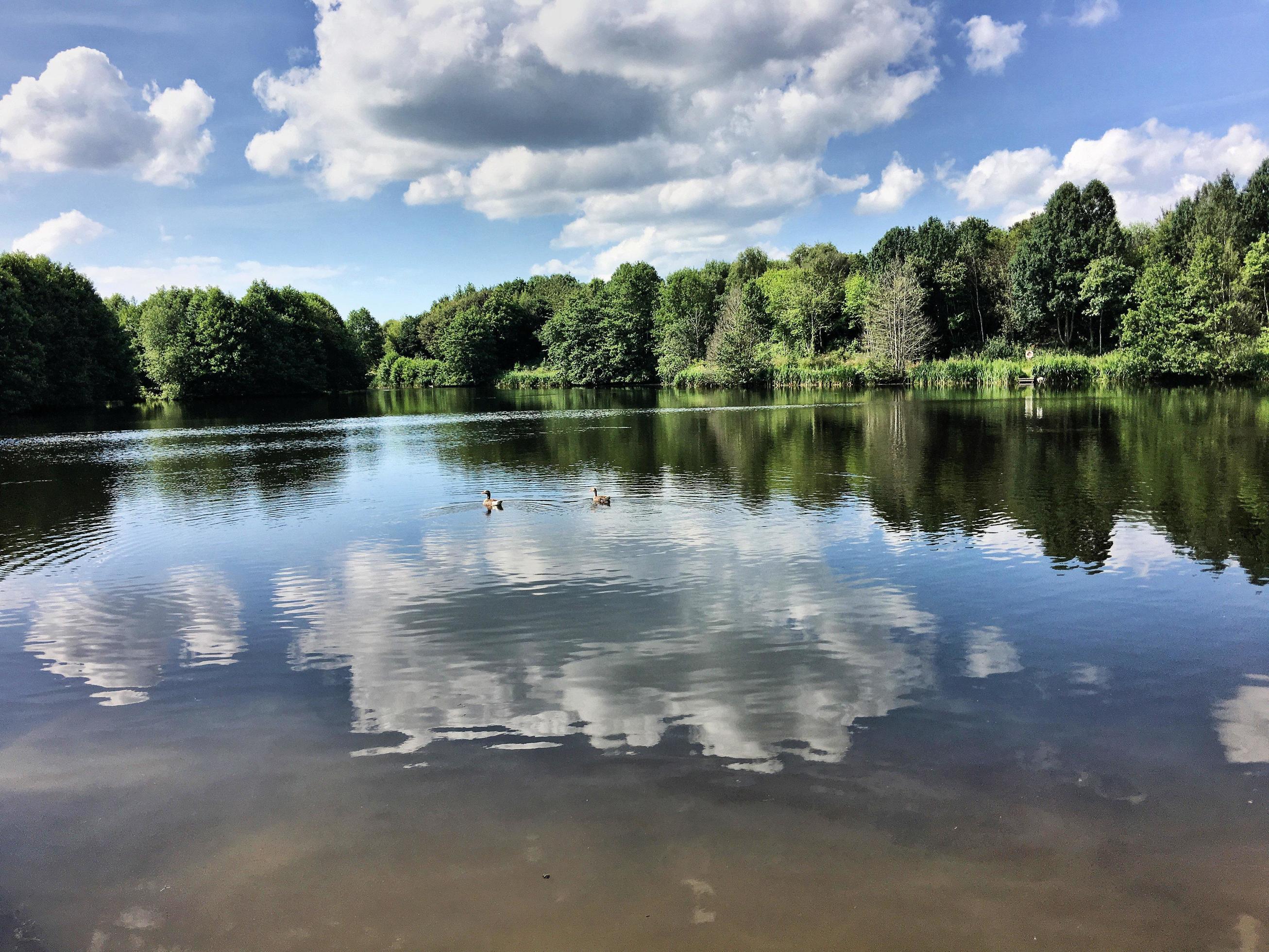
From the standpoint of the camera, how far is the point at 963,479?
72.5 feet

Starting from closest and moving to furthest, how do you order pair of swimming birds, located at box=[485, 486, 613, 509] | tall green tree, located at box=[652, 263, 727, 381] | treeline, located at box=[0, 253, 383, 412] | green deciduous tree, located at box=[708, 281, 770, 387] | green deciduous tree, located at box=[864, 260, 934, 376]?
pair of swimming birds, located at box=[485, 486, 613, 509] → treeline, located at box=[0, 253, 383, 412] → green deciduous tree, located at box=[864, 260, 934, 376] → green deciduous tree, located at box=[708, 281, 770, 387] → tall green tree, located at box=[652, 263, 727, 381]

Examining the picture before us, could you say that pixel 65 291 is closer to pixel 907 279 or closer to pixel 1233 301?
pixel 907 279

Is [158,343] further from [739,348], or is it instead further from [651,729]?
[651,729]

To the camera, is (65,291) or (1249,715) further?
(65,291)

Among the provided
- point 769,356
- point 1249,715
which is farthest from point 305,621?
point 769,356

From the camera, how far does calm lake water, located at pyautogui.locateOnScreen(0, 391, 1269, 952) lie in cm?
529

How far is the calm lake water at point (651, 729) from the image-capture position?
17.3 feet

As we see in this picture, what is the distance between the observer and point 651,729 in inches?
307

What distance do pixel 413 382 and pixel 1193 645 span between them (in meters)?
146

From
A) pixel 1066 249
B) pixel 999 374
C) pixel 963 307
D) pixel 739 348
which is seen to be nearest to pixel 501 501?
pixel 999 374

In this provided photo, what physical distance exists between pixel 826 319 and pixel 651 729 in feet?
284

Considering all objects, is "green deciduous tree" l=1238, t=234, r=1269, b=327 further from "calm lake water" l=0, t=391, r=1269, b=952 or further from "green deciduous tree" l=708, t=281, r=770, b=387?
"calm lake water" l=0, t=391, r=1269, b=952

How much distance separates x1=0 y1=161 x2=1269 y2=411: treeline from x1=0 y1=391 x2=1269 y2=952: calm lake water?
172 feet

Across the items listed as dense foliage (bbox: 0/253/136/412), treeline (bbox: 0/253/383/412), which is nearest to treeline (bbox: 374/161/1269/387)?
treeline (bbox: 0/253/383/412)
